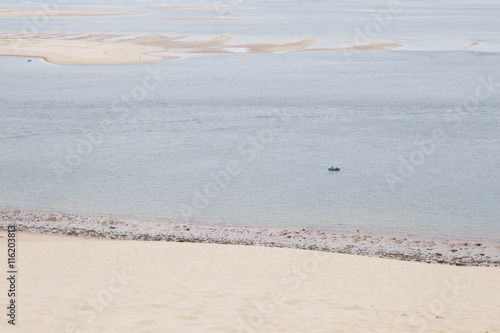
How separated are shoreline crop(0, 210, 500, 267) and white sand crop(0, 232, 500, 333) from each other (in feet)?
5.56

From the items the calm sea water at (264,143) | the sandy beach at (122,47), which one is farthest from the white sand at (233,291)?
the sandy beach at (122,47)

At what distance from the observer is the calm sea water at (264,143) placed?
26.0 meters

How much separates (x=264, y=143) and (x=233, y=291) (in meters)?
22.6

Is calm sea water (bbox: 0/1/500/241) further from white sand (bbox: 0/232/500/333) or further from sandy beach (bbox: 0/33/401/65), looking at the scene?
white sand (bbox: 0/232/500/333)

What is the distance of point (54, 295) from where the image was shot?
11.9 metres

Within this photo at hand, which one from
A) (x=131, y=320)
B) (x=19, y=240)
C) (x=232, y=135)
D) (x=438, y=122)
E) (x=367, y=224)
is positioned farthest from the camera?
(x=438, y=122)

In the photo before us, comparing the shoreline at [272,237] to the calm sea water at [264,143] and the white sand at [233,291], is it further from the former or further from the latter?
the white sand at [233,291]

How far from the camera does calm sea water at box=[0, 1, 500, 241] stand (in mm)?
25984

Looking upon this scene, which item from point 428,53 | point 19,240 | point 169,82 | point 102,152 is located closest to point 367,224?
point 19,240

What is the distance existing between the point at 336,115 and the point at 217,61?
28714mm

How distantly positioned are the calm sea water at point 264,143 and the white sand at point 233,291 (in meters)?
5.96

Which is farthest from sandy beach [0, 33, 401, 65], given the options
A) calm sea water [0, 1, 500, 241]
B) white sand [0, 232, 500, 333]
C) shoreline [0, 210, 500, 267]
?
white sand [0, 232, 500, 333]

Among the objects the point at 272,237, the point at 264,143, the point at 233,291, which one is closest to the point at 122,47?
the point at 264,143

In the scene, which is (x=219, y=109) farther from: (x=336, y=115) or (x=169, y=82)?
(x=169, y=82)
